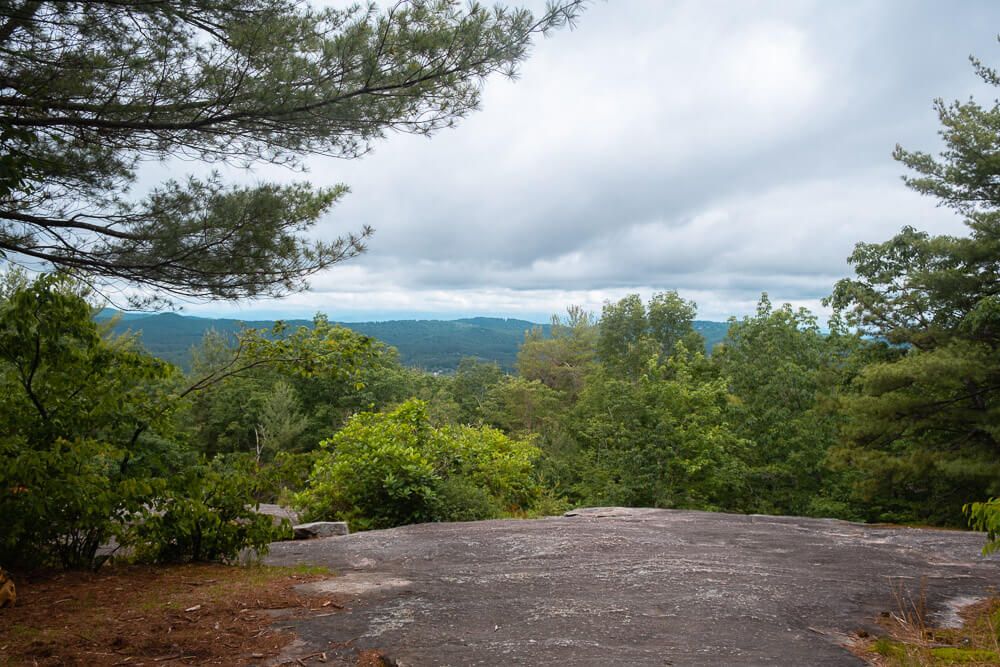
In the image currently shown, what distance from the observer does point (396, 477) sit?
10.2 m

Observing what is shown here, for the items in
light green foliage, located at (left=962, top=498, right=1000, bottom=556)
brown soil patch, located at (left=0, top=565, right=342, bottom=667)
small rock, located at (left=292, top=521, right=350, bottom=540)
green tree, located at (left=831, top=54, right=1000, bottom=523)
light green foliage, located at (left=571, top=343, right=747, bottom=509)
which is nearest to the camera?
light green foliage, located at (left=962, top=498, right=1000, bottom=556)

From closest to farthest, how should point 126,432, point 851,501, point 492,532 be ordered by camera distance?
point 126,432
point 492,532
point 851,501

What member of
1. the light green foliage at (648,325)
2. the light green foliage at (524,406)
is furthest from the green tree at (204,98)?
the light green foliage at (648,325)

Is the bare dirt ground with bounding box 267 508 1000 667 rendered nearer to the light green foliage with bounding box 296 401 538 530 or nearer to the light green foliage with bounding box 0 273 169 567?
the light green foliage with bounding box 296 401 538 530

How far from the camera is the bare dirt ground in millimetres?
3760

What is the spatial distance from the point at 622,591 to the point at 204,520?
3790 millimetres

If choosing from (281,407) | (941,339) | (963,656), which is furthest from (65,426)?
(281,407)

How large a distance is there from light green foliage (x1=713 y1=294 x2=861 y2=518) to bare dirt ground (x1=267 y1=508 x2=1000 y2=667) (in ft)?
45.9

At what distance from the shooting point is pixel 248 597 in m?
4.76

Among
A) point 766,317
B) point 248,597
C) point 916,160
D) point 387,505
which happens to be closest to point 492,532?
point 387,505

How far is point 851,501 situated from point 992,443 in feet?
22.3

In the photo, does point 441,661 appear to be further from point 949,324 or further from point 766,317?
point 766,317

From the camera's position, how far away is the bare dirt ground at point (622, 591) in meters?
3.76

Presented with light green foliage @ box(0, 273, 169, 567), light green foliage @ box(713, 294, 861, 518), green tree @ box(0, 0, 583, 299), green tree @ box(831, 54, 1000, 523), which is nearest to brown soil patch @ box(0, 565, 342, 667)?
light green foliage @ box(0, 273, 169, 567)
